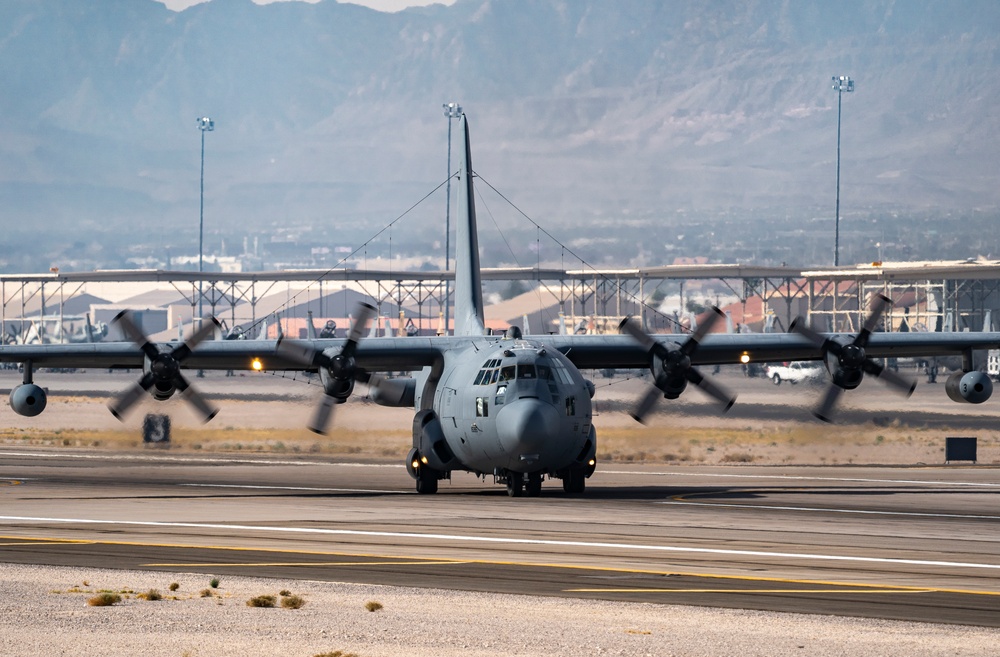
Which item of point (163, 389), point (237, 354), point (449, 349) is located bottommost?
point (163, 389)

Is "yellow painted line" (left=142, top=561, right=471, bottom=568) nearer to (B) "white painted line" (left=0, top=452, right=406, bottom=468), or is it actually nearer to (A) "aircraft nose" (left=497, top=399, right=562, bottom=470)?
(A) "aircraft nose" (left=497, top=399, right=562, bottom=470)

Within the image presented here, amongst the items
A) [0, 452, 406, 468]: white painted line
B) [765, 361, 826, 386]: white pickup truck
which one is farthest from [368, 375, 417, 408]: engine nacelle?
[765, 361, 826, 386]: white pickup truck

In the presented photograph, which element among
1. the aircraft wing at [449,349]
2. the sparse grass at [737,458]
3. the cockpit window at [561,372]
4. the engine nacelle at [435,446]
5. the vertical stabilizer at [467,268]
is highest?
the vertical stabilizer at [467,268]

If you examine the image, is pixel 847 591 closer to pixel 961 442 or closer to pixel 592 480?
pixel 592 480

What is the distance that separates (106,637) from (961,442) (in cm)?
4240

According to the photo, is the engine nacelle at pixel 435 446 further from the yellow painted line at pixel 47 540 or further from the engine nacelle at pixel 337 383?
the yellow painted line at pixel 47 540

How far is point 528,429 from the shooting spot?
33.8 meters

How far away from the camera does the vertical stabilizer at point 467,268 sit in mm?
41938

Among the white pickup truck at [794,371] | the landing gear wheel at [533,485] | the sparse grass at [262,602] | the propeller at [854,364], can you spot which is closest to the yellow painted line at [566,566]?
the sparse grass at [262,602]

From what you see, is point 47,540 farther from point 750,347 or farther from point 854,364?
point 854,364

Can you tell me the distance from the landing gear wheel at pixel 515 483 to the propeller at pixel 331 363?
4723 millimetres

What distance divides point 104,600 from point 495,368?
17.7 metres

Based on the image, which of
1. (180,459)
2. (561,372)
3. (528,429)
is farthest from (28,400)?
(180,459)

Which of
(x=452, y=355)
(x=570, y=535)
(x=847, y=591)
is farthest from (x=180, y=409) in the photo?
(x=847, y=591)
